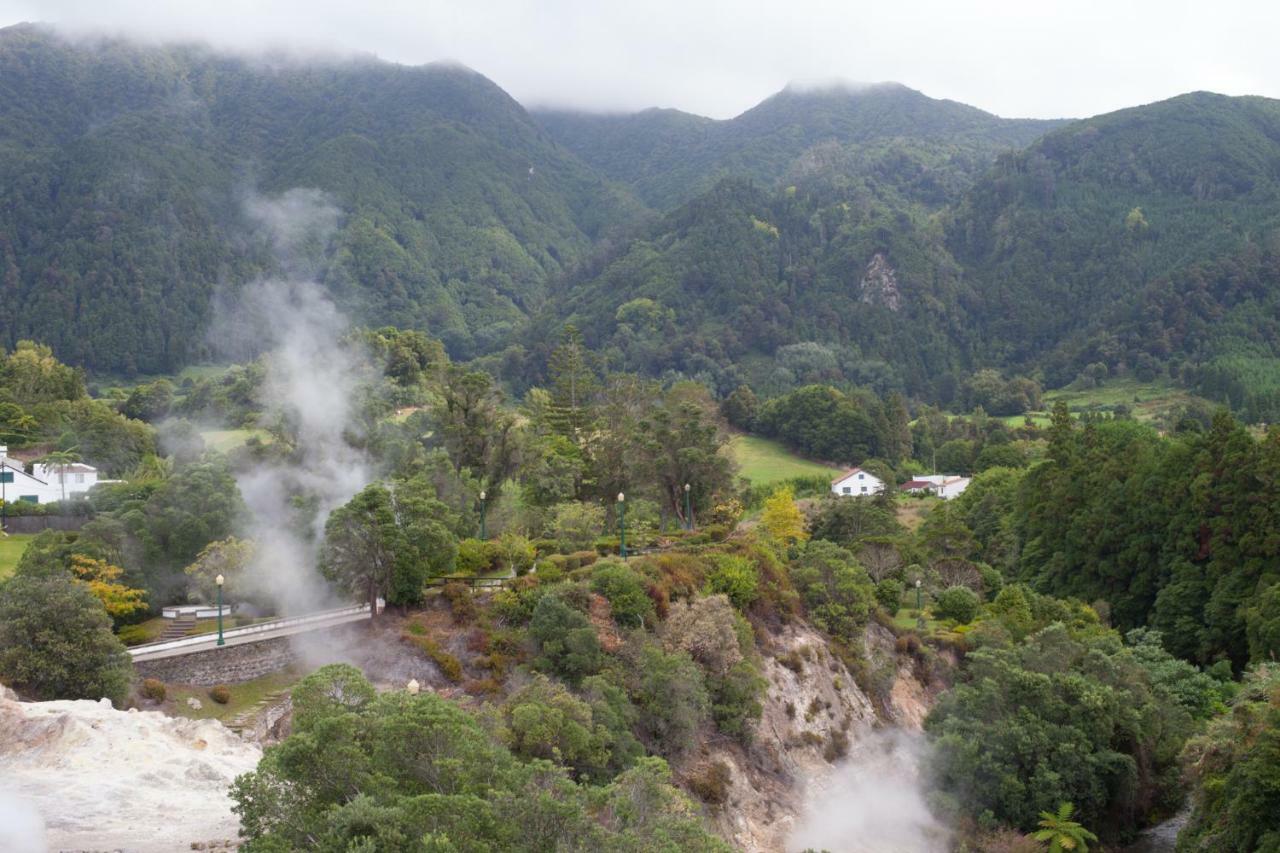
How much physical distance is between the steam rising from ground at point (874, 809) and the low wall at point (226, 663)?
11.6 metres

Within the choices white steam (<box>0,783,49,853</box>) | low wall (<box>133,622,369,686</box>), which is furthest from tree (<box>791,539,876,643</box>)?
white steam (<box>0,783,49,853</box>)

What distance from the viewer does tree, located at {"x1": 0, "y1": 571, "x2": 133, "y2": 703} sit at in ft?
75.5

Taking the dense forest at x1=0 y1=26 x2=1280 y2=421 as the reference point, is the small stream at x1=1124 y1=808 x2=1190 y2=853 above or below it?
below

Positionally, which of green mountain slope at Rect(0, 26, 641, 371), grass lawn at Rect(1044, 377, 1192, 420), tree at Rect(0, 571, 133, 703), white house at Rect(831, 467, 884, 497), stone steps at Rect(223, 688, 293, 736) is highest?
green mountain slope at Rect(0, 26, 641, 371)

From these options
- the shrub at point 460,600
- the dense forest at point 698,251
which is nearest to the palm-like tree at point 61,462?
the shrub at point 460,600

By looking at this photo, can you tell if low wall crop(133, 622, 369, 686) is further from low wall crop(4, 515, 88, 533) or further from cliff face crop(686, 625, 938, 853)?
low wall crop(4, 515, 88, 533)

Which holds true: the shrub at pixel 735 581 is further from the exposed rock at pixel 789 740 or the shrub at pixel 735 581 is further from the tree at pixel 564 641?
the tree at pixel 564 641

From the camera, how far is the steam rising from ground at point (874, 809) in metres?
26.7

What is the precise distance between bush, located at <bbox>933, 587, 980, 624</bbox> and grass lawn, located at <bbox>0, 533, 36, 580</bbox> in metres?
28.7

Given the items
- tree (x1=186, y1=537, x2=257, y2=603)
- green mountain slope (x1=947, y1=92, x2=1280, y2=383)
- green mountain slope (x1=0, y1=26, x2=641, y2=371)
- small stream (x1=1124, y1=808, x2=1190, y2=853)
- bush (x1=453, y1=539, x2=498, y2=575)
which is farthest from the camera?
green mountain slope (x1=0, y1=26, x2=641, y2=371)

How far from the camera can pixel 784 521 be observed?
147ft

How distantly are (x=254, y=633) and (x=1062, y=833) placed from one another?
749 inches

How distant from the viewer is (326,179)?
153875mm

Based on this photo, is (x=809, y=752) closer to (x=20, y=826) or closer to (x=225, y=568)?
(x=225, y=568)
